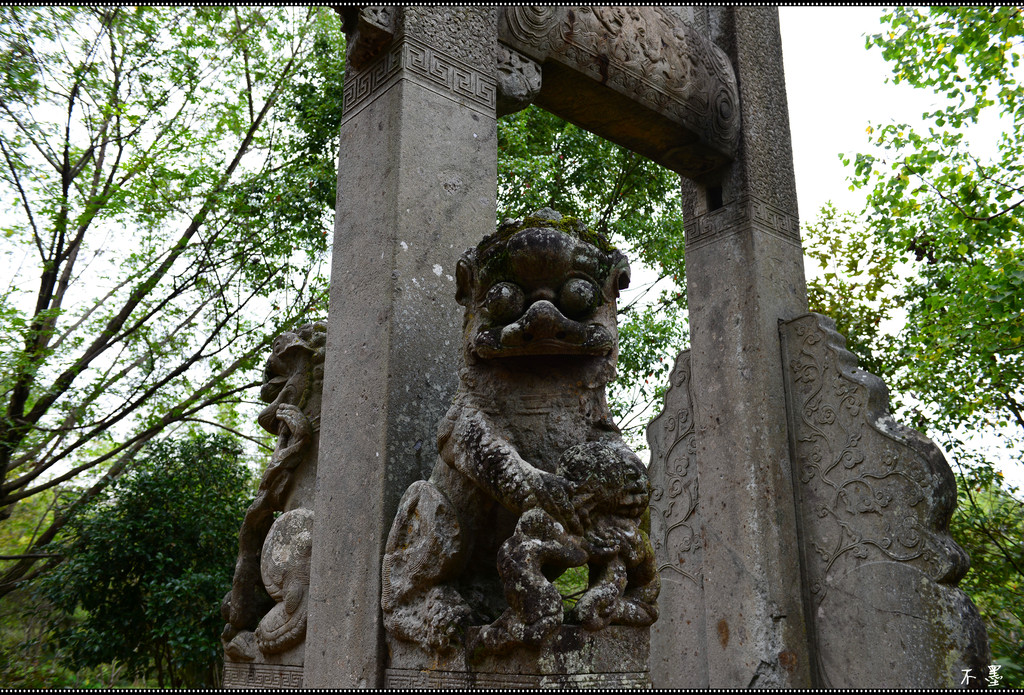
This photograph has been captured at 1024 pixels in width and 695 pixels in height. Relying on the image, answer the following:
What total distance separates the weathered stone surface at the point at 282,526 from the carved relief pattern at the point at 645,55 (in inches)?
84.2

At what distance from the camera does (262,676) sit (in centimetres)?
347

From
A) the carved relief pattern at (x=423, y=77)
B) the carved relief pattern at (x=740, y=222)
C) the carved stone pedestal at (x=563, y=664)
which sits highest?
the carved relief pattern at (x=740, y=222)

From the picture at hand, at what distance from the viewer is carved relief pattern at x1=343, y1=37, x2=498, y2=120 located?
12.1ft

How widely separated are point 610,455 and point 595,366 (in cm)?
34

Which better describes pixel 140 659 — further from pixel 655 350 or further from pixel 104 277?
pixel 655 350

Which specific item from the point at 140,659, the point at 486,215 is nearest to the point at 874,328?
the point at 486,215

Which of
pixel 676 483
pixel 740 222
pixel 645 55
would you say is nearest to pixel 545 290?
pixel 645 55

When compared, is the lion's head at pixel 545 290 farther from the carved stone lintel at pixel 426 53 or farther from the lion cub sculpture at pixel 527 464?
the carved stone lintel at pixel 426 53

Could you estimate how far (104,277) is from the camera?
863 cm

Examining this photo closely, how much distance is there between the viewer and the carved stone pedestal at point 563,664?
2178mm

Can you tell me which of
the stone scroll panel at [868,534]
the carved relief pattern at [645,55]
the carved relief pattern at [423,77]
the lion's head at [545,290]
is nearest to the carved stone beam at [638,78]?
the carved relief pattern at [645,55]

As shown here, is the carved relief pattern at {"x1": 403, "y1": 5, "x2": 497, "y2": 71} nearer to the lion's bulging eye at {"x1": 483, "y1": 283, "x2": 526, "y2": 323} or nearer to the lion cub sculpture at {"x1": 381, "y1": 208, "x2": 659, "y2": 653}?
the lion cub sculpture at {"x1": 381, "y1": 208, "x2": 659, "y2": 653}

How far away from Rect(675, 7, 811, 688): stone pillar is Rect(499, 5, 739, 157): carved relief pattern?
0.29 m

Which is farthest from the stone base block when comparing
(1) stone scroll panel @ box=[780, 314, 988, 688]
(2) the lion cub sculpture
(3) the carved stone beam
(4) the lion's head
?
(3) the carved stone beam
